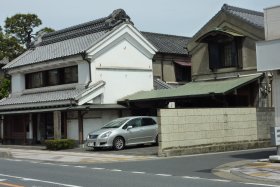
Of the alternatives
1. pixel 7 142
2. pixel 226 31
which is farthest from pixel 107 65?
pixel 7 142

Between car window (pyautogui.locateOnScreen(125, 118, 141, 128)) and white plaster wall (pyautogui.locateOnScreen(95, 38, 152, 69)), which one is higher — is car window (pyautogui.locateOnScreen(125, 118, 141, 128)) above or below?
below

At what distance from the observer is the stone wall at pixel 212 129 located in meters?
20.6

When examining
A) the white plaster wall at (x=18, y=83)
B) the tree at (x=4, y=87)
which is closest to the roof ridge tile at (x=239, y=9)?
the white plaster wall at (x=18, y=83)

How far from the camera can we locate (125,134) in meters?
24.8

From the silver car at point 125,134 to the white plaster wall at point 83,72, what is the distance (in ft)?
18.9

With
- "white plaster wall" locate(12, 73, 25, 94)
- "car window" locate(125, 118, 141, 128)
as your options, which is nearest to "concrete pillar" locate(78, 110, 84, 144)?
"car window" locate(125, 118, 141, 128)

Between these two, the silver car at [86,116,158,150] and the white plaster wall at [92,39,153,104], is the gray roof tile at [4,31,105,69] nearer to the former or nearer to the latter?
the white plaster wall at [92,39,153,104]

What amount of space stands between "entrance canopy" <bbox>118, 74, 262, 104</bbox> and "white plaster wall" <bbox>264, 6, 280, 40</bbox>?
8.78 meters

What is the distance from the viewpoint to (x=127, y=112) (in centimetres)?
3195

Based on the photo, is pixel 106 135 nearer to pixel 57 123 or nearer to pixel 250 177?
pixel 57 123

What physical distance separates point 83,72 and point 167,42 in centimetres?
1181

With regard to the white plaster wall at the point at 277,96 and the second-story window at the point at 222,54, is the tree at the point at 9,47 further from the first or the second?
the white plaster wall at the point at 277,96

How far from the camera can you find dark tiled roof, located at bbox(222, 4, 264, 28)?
30278 mm

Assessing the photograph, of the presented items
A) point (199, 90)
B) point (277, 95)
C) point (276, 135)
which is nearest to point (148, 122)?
point (199, 90)
